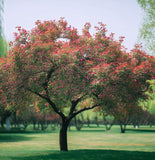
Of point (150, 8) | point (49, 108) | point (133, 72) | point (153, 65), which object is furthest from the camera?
point (150, 8)

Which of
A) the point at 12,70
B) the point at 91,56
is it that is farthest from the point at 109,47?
the point at 12,70

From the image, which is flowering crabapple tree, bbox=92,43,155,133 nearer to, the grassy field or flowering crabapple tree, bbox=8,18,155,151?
flowering crabapple tree, bbox=8,18,155,151

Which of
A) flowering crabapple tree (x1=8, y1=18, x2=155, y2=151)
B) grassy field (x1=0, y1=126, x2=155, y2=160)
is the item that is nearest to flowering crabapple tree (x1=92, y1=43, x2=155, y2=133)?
flowering crabapple tree (x1=8, y1=18, x2=155, y2=151)

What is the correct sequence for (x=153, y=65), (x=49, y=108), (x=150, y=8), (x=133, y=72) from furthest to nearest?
(x=150, y=8) → (x=49, y=108) → (x=153, y=65) → (x=133, y=72)

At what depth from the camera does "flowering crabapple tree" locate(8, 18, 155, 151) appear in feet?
56.4

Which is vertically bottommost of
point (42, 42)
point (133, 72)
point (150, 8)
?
point (133, 72)

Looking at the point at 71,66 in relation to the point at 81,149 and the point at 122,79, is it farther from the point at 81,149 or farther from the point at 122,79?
the point at 81,149

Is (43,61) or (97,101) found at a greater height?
(43,61)

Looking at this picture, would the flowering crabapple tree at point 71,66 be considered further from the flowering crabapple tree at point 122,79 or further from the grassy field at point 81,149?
the grassy field at point 81,149

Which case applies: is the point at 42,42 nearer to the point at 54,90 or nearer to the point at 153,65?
the point at 54,90

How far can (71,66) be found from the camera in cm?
1716

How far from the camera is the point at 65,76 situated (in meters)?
18.0

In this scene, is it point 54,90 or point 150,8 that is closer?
point 54,90

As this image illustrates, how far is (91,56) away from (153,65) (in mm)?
4108
